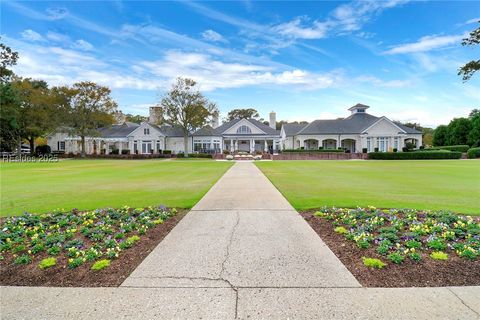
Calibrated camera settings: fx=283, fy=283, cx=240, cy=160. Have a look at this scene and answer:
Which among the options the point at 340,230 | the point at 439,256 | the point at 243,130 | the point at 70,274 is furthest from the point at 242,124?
the point at 70,274

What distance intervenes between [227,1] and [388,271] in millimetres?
14806

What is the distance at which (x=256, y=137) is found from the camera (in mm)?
49625

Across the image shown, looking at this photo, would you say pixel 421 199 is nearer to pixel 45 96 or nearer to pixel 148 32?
pixel 148 32

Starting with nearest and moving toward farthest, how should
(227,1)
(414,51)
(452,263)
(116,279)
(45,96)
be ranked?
(116,279) → (452,263) → (227,1) → (414,51) → (45,96)

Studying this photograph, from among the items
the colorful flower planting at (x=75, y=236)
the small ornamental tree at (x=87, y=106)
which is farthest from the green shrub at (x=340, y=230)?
the small ornamental tree at (x=87, y=106)

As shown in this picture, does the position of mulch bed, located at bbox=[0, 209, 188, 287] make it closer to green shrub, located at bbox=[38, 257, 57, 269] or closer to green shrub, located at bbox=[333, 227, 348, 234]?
green shrub, located at bbox=[38, 257, 57, 269]

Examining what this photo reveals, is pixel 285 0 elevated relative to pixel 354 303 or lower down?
elevated

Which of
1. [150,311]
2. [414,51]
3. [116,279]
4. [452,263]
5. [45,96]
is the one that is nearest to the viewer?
[150,311]

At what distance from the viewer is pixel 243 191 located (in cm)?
1072

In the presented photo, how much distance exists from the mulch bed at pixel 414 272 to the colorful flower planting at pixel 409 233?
11 centimetres

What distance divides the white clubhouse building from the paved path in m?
45.0

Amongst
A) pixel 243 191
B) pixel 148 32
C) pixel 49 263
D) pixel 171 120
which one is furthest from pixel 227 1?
pixel 171 120

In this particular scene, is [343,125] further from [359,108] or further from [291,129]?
[291,129]

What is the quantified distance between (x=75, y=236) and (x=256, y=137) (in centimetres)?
4500
